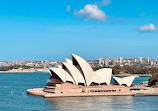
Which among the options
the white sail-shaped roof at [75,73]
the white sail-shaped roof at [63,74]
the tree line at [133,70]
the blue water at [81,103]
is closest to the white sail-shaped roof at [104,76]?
the white sail-shaped roof at [75,73]

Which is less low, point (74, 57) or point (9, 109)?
point (74, 57)

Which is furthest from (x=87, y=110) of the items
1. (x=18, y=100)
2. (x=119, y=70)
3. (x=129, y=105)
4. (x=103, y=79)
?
(x=119, y=70)

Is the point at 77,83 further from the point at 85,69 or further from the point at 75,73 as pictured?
the point at 85,69

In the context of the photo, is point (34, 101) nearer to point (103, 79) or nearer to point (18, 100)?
point (18, 100)

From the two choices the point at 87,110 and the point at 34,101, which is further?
the point at 34,101

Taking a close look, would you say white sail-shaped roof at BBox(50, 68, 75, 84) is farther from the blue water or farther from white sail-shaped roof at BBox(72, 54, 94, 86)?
the blue water

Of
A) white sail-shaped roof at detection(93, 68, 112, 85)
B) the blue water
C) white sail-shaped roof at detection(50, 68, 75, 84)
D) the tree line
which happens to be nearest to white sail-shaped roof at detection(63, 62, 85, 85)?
white sail-shaped roof at detection(50, 68, 75, 84)

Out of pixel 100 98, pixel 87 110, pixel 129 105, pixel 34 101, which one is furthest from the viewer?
pixel 100 98

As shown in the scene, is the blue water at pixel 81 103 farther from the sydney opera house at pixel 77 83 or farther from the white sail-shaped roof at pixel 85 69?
the white sail-shaped roof at pixel 85 69
